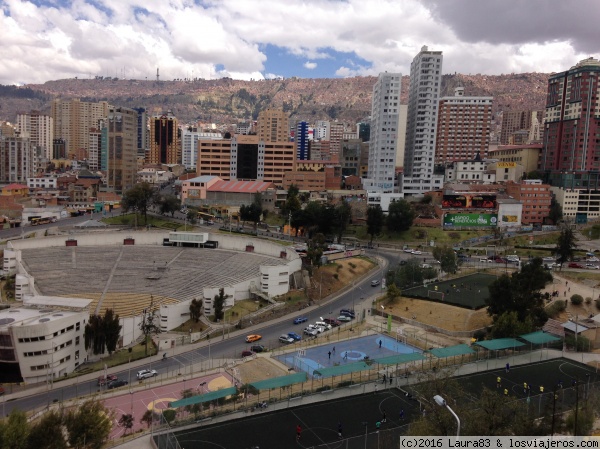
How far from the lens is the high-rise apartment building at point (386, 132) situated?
299ft

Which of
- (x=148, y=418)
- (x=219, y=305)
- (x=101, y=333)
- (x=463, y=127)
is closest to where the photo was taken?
(x=148, y=418)

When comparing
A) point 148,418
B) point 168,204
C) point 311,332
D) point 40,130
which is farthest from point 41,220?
point 40,130

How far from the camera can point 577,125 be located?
88.5 meters

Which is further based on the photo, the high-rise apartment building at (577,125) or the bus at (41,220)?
the high-rise apartment building at (577,125)

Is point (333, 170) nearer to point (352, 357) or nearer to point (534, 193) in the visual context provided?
point (534, 193)

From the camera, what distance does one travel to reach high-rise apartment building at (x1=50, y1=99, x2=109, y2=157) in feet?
627

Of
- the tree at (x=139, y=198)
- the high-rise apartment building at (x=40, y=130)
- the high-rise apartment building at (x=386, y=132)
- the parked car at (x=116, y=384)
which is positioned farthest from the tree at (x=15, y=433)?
the high-rise apartment building at (x=40, y=130)

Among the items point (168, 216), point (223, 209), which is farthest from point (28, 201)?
point (223, 209)

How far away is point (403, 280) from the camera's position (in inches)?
2036

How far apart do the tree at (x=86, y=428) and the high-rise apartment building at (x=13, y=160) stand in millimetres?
114247

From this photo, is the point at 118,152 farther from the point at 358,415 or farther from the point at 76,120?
the point at 358,415

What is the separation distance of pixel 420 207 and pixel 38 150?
5655 inches

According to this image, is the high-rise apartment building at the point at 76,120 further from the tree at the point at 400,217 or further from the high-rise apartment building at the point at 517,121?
the tree at the point at 400,217

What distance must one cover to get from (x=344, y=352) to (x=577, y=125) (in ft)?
Answer: 234
